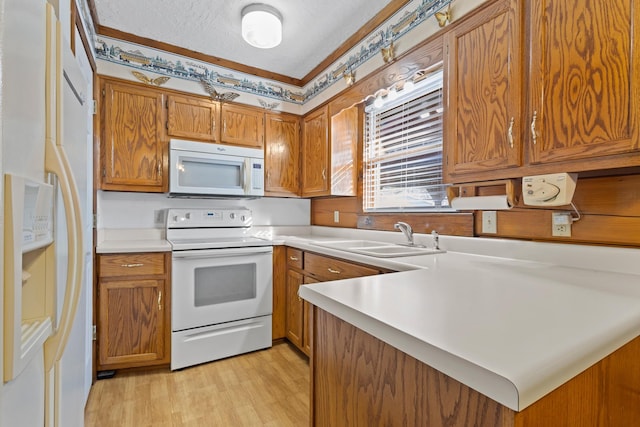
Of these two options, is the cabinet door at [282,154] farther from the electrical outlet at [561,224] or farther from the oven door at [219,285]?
the electrical outlet at [561,224]

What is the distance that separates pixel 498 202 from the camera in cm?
145

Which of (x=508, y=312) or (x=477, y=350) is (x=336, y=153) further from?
(x=477, y=350)

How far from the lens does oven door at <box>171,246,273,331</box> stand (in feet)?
7.16

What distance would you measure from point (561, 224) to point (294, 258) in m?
1.73

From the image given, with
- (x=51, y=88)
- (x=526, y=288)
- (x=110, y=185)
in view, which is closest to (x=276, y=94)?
(x=110, y=185)

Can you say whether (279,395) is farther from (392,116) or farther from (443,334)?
(392,116)

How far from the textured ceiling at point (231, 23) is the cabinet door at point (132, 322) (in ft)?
6.07

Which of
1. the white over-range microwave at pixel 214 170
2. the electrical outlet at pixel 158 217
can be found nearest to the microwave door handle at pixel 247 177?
the white over-range microwave at pixel 214 170

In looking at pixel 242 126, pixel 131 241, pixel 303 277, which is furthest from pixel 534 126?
pixel 131 241

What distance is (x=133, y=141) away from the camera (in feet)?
7.95

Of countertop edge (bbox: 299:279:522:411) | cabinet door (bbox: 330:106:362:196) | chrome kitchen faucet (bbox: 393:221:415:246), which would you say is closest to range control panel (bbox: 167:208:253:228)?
cabinet door (bbox: 330:106:362:196)

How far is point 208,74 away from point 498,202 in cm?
251

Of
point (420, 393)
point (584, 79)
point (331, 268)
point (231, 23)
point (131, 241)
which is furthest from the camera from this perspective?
point (131, 241)

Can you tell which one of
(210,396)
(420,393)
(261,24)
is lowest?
(210,396)
